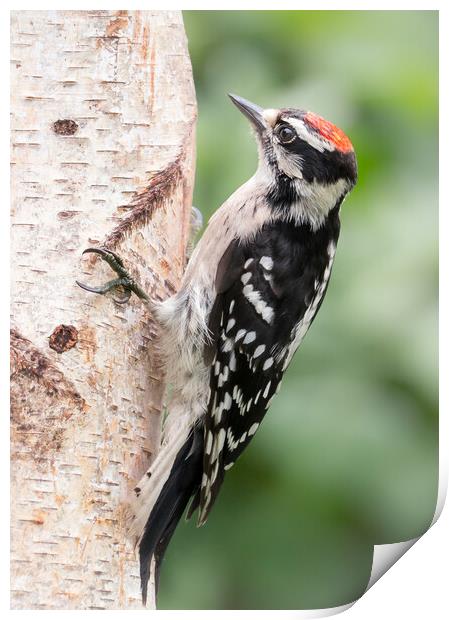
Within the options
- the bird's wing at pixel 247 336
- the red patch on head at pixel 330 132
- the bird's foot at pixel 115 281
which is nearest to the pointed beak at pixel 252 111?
the red patch on head at pixel 330 132

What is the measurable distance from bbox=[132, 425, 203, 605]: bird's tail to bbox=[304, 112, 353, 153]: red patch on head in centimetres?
62

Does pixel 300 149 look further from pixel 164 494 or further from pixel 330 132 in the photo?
pixel 164 494

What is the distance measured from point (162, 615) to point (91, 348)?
0.55 metres

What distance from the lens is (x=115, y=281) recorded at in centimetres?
160

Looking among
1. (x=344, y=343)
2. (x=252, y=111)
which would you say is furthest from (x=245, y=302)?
(x=252, y=111)

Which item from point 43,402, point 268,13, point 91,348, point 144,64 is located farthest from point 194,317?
point 268,13

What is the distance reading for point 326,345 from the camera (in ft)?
6.27

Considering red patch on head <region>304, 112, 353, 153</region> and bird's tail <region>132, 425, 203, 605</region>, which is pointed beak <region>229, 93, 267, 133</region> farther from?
bird's tail <region>132, 425, 203, 605</region>

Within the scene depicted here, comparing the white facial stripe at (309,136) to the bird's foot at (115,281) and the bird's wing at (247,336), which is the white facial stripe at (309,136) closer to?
the bird's wing at (247,336)

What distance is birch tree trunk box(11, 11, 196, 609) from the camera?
1.50 metres

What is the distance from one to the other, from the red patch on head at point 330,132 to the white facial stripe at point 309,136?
0.01m

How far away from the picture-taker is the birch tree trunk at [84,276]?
59.2 inches

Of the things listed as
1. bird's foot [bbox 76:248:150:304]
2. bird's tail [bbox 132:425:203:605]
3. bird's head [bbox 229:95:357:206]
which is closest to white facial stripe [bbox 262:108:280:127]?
bird's head [bbox 229:95:357:206]

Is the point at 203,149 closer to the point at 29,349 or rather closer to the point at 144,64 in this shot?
the point at 144,64
